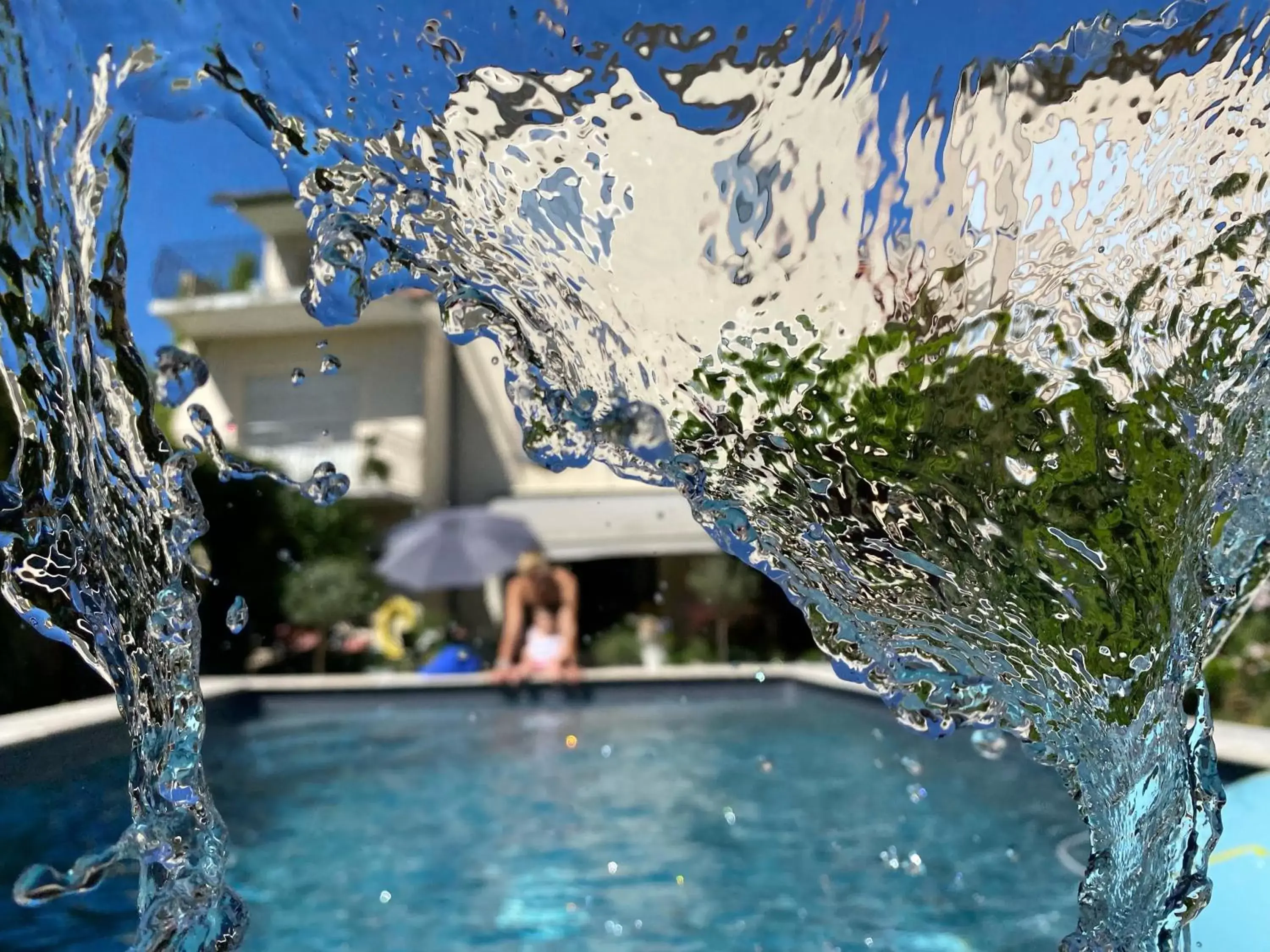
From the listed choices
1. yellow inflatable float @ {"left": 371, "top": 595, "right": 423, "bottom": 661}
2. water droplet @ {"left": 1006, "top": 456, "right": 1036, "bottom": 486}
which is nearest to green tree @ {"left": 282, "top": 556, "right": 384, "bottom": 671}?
yellow inflatable float @ {"left": 371, "top": 595, "right": 423, "bottom": 661}

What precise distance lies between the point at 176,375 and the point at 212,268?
17.0 m

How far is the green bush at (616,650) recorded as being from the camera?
44.6ft

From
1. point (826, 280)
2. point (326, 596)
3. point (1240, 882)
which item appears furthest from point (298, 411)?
point (1240, 882)

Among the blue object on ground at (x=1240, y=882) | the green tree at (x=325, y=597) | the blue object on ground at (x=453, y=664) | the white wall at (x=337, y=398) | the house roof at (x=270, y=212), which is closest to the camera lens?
the blue object on ground at (x=1240, y=882)

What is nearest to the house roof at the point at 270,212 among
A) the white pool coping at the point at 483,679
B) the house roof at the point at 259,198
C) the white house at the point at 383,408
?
the house roof at the point at 259,198

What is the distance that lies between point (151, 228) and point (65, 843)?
191 cm

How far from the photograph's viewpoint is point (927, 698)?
11.0ft

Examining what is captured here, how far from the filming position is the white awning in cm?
1636

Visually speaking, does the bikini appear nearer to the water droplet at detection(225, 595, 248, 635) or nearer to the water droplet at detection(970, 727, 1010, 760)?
the water droplet at detection(970, 727, 1010, 760)

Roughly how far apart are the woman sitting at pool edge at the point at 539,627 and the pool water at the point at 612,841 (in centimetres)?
224

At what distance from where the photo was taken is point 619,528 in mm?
16875

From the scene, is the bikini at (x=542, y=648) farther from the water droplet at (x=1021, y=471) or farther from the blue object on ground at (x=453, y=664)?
the water droplet at (x=1021, y=471)

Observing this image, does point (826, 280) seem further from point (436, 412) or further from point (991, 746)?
point (436, 412)

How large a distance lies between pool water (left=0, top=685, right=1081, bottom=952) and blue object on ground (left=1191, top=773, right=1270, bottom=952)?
51 cm
